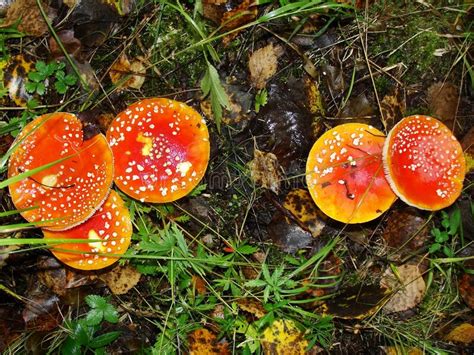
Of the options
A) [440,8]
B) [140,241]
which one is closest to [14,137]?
[140,241]

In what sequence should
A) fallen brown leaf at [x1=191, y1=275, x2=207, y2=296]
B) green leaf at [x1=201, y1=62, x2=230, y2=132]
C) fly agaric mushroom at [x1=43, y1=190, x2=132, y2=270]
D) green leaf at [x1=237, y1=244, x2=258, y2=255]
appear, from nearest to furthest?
fly agaric mushroom at [x1=43, y1=190, x2=132, y2=270], green leaf at [x1=201, y1=62, x2=230, y2=132], green leaf at [x1=237, y1=244, x2=258, y2=255], fallen brown leaf at [x1=191, y1=275, x2=207, y2=296]

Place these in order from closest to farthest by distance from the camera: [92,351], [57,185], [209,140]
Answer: [57,185]
[92,351]
[209,140]

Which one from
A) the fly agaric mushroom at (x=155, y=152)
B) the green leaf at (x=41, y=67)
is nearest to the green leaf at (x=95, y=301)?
the fly agaric mushroom at (x=155, y=152)

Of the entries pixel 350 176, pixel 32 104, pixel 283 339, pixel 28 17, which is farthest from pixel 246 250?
pixel 28 17

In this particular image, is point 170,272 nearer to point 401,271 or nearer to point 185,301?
point 185,301

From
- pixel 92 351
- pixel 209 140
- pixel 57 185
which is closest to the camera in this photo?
pixel 57 185

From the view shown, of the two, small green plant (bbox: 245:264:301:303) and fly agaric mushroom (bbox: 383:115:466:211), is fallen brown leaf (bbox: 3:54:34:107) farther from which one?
fly agaric mushroom (bbox: 383:115:466:211)

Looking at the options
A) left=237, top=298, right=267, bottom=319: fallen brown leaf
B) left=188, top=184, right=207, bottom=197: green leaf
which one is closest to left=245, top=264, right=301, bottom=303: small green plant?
left=237, top=298, right=267, bottom=319: fallen brown leaf
